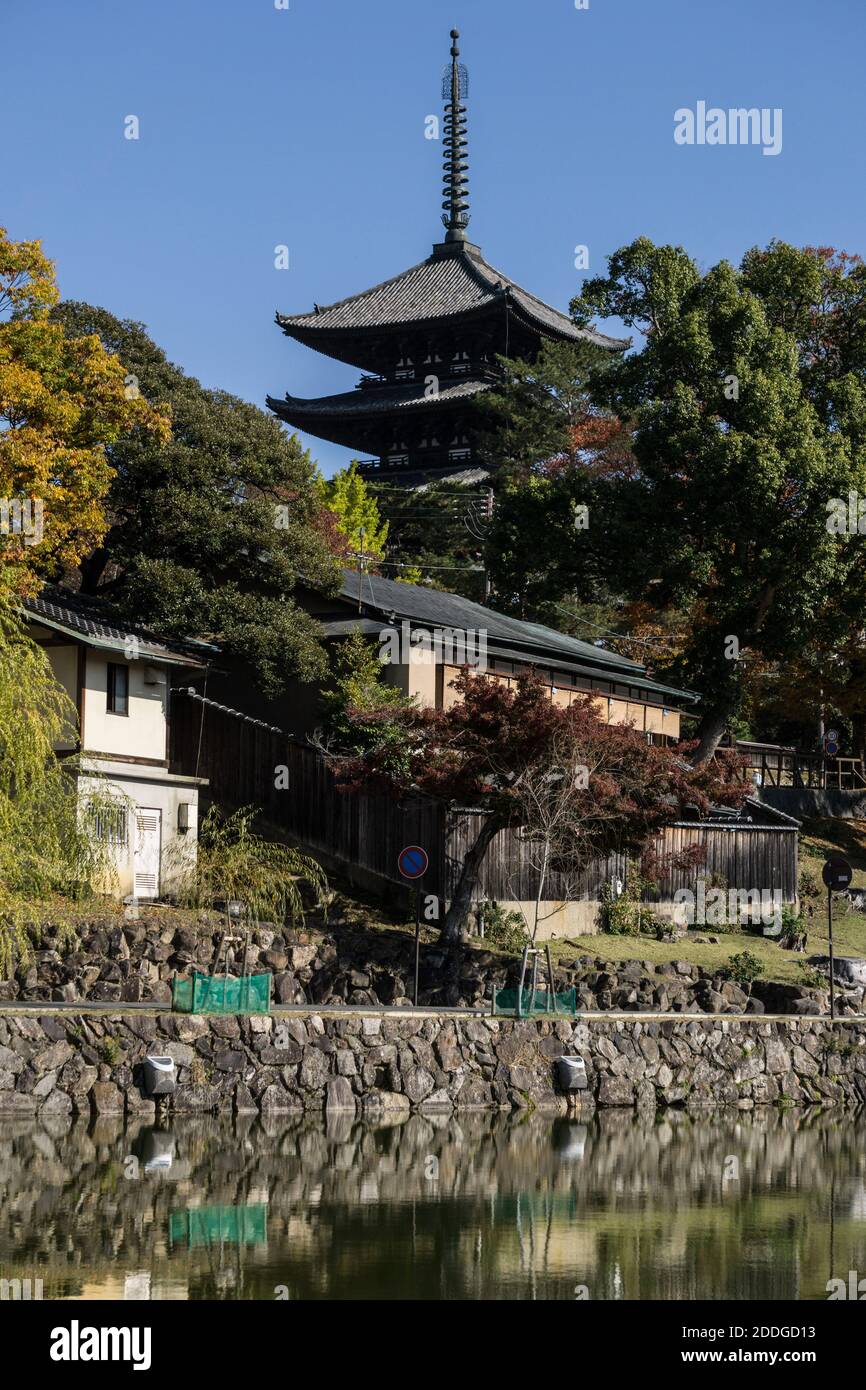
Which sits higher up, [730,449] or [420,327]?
[420,327]

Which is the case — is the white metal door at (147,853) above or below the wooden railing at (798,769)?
below

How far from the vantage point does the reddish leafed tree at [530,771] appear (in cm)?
2639

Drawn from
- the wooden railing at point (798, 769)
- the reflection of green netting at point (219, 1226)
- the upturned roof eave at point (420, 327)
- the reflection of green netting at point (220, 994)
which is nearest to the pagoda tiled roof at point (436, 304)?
the upturned roof eave at point (420, 327)

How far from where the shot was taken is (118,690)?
29500 mm

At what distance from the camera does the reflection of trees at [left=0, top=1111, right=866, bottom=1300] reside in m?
13.5

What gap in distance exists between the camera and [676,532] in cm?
3762

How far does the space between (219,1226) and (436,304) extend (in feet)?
192

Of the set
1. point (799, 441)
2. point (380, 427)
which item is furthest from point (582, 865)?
point (380, 427)

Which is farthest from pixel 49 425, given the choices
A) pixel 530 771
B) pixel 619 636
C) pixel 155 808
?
pixel 619 636

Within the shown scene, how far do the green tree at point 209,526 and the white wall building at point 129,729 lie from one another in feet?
4.06

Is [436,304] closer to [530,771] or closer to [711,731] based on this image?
[711,731]

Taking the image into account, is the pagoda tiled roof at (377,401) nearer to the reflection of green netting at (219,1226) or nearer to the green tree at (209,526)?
the green tree at (209,526)
